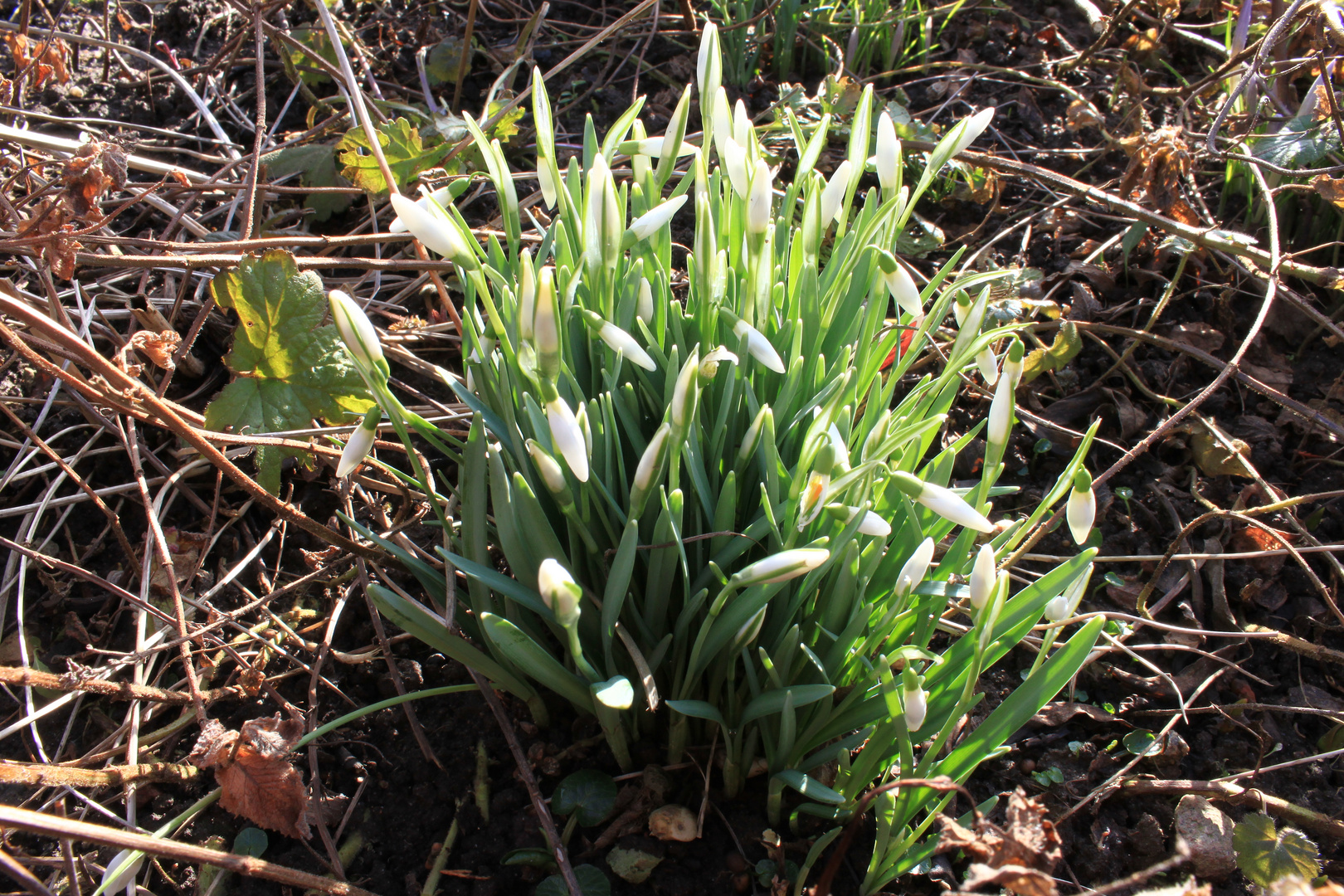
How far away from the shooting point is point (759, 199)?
106cm

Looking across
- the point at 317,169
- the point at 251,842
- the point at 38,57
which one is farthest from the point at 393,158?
the point at 251,842

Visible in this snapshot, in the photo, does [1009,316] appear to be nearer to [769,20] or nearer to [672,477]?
[672,477]

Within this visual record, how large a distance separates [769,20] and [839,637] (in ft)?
8.76

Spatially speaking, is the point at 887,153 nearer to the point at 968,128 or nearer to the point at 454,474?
the point at 968,128

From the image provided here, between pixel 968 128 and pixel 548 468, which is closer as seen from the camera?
pixel 548 468

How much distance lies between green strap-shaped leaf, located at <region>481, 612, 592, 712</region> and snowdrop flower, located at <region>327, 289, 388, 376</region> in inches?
13.0

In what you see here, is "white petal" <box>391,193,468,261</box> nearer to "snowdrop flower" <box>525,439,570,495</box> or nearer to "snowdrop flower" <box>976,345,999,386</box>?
"snowdrop flower" <box>525,439,570,495</box>

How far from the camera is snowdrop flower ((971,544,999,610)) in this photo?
0.89 meters

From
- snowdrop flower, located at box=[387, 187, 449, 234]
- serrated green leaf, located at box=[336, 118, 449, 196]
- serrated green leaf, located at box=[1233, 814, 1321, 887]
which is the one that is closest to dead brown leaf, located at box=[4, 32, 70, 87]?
serrated green leaf, located at box=[336, 118, 449, 196]

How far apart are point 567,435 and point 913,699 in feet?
1.47

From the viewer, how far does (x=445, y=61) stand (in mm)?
2684

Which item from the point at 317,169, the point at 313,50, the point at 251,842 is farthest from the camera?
the point at 313,50

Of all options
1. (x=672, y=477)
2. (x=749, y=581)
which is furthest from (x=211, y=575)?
(x=749, y=581)

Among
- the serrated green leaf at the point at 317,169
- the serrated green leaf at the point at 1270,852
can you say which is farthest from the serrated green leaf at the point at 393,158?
the serrated green leaf at the point at 1270,852
